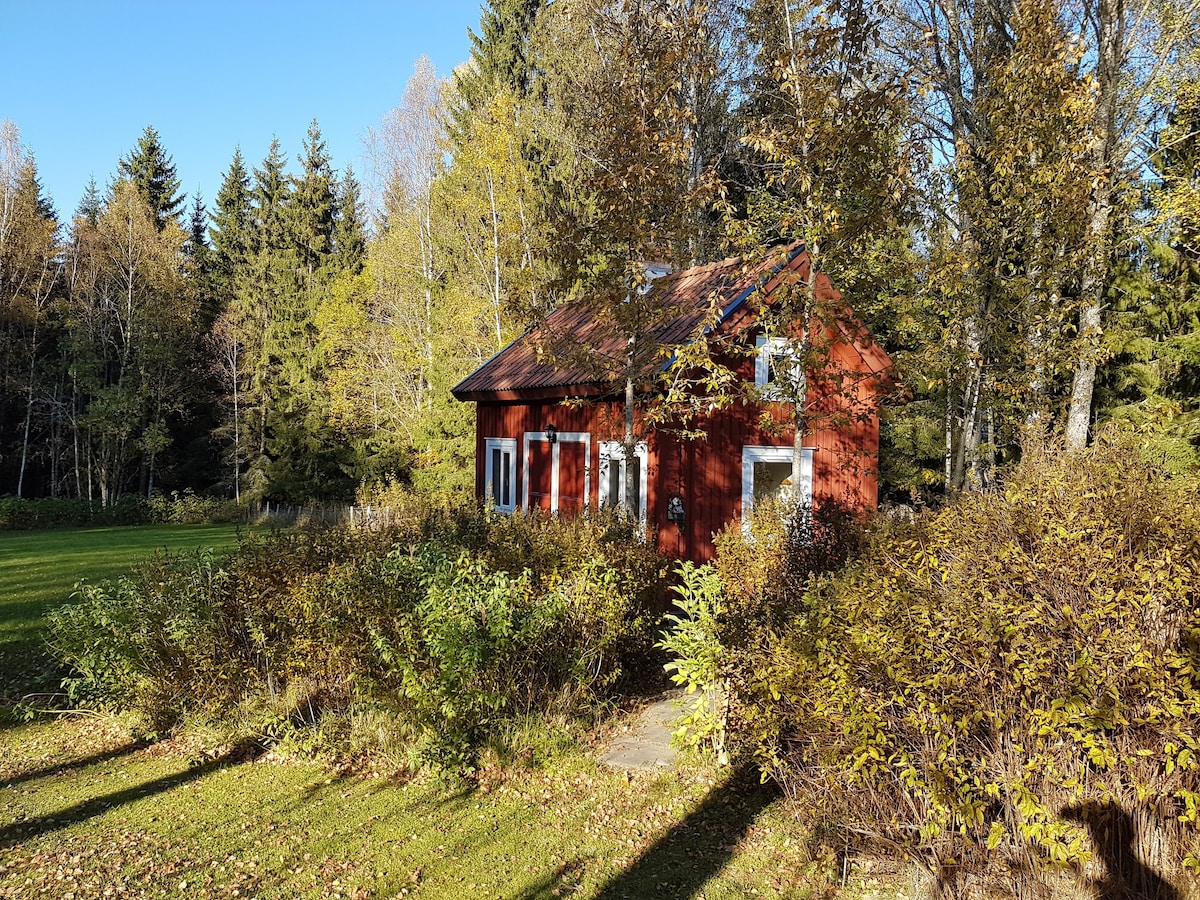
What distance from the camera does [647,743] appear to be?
634 centimetres

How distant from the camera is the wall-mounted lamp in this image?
472 inches

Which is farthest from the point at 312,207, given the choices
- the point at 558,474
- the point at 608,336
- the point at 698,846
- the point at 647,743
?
the point at 698,846

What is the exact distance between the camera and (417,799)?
5.64m

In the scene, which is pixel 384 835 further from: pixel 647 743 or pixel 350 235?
pixel 350 235

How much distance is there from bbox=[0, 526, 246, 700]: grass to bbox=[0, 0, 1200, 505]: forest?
6432 mm

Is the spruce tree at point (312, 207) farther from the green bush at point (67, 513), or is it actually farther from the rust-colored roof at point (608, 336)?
the rust-colored roof at point (608, 336)

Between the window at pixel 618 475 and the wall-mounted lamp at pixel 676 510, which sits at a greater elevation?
the window at pixel 618 475

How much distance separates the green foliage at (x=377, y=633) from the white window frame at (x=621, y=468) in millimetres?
4197

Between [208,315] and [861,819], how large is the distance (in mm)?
37570

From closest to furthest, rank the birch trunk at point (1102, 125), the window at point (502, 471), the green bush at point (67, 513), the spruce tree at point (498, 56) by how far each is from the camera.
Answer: the birch trunk at point (1102, 125)
the window at point (502, 471)
the green bush at point (67, 513)
the spruce tree at point (498, 56)

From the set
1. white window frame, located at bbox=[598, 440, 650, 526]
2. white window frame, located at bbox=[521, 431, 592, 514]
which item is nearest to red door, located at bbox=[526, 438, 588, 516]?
white window frame, located at bbox=[521, 431, 592, 514]

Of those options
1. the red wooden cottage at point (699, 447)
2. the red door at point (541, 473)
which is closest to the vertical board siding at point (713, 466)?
the red wooden cottage at point (699, 447)

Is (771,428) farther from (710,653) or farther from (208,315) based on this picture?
(208,315)

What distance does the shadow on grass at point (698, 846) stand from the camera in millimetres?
4340
